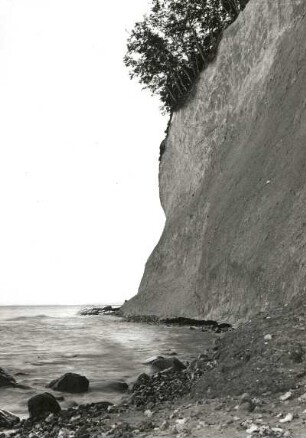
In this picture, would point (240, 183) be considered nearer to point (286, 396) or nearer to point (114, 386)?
point (114, 386)

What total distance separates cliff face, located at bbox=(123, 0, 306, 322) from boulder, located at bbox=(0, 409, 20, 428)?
6.51m

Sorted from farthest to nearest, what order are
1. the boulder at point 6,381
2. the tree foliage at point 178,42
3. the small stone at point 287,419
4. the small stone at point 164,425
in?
the tree foliage at point 178,42
the boulder at point 6,381
the small stone at point 164,425
the small stone at point 287,419

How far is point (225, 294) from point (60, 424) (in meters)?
12.6

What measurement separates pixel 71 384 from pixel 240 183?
14.1 metres

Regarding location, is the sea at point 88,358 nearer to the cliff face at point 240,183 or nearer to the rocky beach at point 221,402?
the rocky beach at point 221,402

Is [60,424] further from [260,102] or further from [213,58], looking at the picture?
[213,58]

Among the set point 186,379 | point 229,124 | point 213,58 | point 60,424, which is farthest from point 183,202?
point 60,424

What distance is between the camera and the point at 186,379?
A: 834 cm

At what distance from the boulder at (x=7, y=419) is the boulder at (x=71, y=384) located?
7.06ft

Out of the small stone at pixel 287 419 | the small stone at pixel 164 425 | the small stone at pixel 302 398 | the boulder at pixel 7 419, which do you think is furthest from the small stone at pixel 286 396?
the boulder at pixel 7 419

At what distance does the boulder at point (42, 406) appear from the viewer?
7.46 meters

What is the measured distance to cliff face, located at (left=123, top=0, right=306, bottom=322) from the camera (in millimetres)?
16075

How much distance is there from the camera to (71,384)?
9.70m

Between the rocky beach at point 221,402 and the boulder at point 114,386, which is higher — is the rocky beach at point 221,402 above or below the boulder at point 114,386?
above
